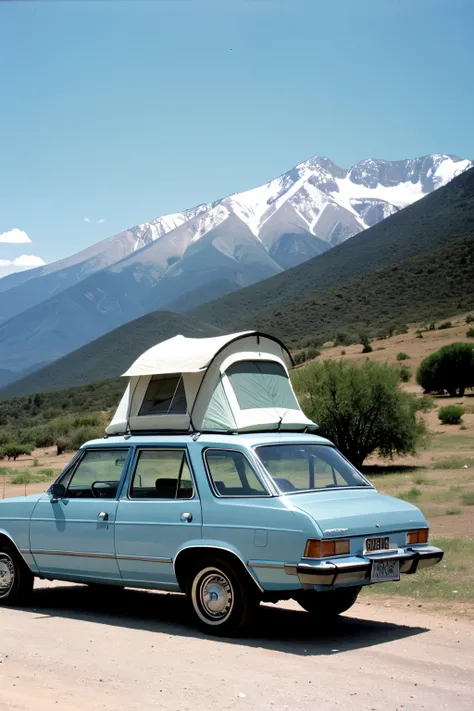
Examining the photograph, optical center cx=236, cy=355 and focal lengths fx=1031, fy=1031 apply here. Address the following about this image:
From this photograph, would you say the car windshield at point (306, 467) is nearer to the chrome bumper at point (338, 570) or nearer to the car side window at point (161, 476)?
the car side window at point (161, 476)

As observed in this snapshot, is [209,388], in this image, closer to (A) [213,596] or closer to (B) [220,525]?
(B) [220,525]

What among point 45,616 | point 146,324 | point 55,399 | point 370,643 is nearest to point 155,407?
point 45,616

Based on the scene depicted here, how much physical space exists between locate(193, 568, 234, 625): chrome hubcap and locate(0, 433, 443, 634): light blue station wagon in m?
0.01

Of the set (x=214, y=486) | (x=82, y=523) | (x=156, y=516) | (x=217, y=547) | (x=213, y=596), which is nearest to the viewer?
(x=217, y=547)

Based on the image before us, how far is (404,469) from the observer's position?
2912cm

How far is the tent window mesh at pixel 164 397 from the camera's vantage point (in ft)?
38.0

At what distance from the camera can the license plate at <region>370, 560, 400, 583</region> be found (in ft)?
26.3

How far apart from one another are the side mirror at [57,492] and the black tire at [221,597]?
1730mm

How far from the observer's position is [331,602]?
924cm

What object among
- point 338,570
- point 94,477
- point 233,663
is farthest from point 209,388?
point 233,663

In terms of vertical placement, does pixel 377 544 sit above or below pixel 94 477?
below

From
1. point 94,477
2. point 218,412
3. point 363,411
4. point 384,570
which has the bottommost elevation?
point 384,570

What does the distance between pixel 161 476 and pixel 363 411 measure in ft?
69.7

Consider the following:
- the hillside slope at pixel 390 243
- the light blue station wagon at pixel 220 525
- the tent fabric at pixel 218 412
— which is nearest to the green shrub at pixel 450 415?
the tent fabric at pixel 218 412
